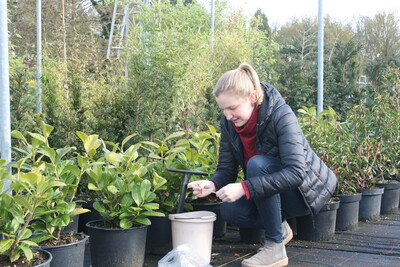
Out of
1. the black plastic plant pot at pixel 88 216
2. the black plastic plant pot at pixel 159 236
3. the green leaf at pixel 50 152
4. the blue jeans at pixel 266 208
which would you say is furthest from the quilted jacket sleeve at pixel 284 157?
the black plastic plant pot at pixel 88 216

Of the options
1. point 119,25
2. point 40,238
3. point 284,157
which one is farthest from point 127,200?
point 119,25

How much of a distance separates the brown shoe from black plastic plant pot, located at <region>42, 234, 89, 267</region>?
3.04ft

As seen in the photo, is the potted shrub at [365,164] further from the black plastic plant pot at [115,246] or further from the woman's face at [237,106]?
the black plastic plant pot at [115,246]

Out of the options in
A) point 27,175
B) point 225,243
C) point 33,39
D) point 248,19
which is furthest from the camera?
point 248,19

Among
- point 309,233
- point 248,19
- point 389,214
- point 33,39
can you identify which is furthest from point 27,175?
point 248,19

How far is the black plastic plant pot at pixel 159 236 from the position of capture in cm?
282

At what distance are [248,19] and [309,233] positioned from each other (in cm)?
1546

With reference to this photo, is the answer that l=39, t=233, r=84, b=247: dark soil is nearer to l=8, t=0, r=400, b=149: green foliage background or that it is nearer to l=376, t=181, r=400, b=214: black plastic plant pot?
l=8, t=0, r=400, b=149: green foliage background

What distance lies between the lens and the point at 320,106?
19.7ft

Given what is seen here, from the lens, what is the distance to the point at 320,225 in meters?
3.19

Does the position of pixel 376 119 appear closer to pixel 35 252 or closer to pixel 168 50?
pixel 168 50

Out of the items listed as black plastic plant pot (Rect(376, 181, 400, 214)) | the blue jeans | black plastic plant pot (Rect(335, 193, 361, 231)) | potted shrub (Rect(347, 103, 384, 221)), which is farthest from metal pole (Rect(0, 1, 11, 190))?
black plastic plant pot (Rect(376, 181, 400, 214))

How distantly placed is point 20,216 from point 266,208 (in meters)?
1.29

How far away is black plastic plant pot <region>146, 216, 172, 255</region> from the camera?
9.24 feet
